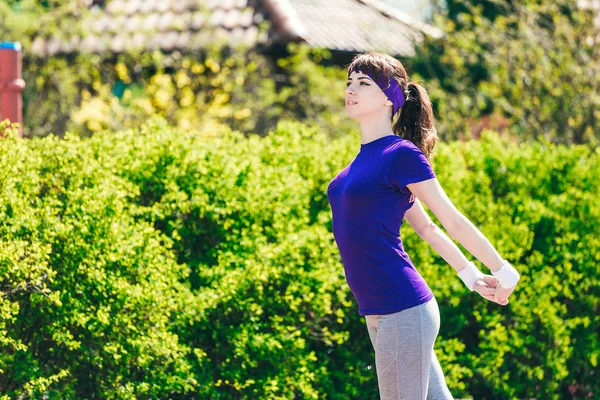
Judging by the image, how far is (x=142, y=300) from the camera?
4703 millimetres

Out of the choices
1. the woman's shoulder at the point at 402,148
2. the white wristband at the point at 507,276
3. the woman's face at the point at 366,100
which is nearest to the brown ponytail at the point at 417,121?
the woman's face at the point at 366,100

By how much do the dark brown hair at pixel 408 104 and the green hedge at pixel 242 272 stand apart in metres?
1.59

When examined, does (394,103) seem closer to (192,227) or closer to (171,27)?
(192,227)

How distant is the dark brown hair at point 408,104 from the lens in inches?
148

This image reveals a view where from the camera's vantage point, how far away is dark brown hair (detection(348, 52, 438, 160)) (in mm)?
3771

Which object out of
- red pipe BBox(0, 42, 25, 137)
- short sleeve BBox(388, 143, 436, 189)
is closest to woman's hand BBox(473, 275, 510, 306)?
short sleeve BBox(388, 143, 436, 189)

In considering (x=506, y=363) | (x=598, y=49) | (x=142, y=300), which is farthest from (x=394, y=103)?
(x=598, y=49)

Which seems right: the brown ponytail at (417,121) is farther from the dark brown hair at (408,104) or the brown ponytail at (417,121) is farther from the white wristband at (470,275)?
the white wristband at (470,275)

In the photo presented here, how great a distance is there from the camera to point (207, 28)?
1279 centimetres

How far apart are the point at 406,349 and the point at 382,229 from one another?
17.6 inches

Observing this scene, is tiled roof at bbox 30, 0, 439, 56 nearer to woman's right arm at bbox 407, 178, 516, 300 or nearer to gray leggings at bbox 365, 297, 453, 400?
woman's right arm at bbox 407, 178, 516, 300

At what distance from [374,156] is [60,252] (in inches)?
72.7

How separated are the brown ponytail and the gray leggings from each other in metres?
0.67

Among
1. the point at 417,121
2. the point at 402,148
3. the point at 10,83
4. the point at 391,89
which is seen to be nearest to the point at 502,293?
the point at 402,148
